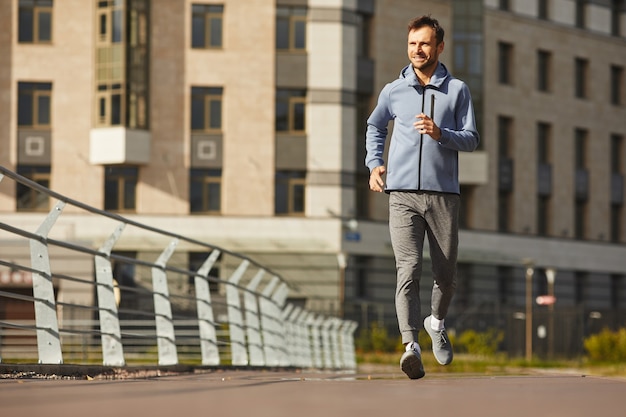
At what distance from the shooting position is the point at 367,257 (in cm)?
5325

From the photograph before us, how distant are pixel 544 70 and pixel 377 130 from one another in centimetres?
5304

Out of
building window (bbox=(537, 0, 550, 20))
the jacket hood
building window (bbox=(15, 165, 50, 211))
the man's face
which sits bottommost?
the jacket hood

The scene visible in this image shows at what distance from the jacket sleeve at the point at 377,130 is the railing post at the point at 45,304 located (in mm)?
1978

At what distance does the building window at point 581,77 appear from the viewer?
62719mm

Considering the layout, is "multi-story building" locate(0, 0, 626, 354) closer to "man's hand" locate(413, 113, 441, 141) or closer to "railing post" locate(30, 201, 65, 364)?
"railing post" locate(30, 201, 65, 364)

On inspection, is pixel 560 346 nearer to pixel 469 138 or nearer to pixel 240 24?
pixel 240 24

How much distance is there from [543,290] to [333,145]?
12.9 m

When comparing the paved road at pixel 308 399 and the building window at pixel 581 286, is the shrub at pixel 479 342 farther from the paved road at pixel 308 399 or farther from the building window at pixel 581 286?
the paved road at pixel 308 399

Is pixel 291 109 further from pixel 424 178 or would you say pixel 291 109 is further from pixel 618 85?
pixel 424 178

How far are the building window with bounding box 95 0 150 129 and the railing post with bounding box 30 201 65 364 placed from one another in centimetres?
4115

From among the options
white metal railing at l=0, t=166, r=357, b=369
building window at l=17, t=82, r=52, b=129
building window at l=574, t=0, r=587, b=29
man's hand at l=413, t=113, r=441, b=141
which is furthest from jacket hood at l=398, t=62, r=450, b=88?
building window at l=574, t=0, r=587, b=29

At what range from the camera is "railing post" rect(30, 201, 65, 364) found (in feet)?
29.8

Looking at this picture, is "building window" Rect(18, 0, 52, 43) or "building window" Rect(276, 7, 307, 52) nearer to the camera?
"building window" Rect(18, 0, 52, 43)

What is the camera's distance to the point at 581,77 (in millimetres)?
63125
